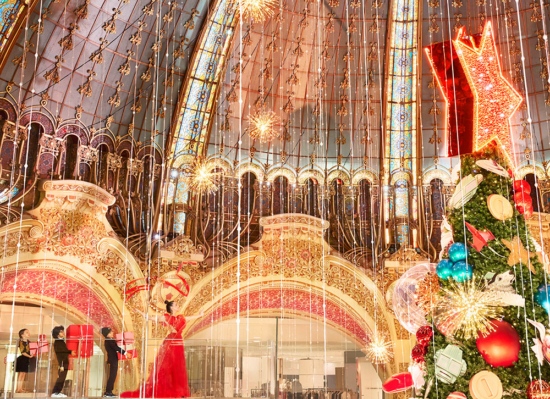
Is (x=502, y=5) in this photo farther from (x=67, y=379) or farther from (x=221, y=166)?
(x=67, y=379)

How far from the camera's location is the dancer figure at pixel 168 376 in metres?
8.17

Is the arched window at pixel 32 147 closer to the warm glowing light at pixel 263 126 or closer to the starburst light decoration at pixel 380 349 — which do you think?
the warm glowing light at pixel 263 126

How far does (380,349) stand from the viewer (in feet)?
47.6

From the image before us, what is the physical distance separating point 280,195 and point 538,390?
33.6 ft

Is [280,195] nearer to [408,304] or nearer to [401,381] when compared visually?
[408,304]

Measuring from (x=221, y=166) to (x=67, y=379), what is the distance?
7696 millimetres

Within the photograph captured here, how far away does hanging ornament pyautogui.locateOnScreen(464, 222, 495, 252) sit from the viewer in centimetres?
522

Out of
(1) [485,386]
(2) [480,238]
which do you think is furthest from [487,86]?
(1) [485,386]

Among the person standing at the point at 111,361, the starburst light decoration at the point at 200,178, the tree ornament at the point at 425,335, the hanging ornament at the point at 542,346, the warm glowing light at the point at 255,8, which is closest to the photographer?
the hanging ornament at the point at 542,346

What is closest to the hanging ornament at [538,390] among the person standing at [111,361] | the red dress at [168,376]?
the red dress at [168,376]

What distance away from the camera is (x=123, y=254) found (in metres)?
12.7

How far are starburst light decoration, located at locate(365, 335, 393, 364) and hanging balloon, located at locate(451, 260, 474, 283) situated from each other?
31.5 feet

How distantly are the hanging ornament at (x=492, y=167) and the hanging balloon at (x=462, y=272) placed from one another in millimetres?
810

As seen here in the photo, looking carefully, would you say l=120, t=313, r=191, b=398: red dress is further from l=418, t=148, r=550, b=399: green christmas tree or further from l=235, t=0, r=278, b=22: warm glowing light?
l=235, t=0, r=278, b=22: warm glowing light
